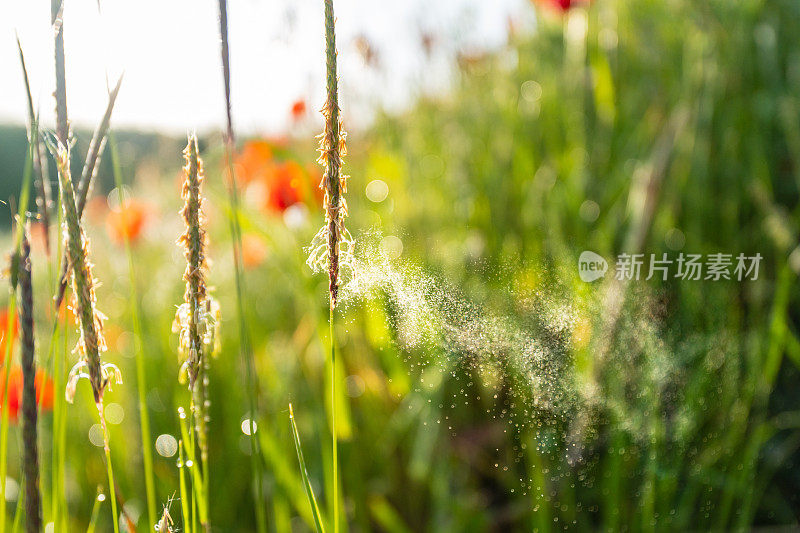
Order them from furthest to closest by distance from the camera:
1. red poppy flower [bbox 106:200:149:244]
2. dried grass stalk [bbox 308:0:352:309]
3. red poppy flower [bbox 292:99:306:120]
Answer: red poppy flower [bbox 106:200:149:244], red poppy flower [bbox 292:99:306:120], dried grass stalk [bbox 308:0:352:309]

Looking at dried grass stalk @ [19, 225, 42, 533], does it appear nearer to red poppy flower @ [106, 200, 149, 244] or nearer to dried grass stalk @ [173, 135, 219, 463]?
dried grass stalk @ [173, 135, 219, 463]

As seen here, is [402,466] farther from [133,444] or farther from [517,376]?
[133,444]

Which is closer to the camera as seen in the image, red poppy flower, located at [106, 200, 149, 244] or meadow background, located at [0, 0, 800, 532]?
meadow background, located at [0, 0, 800, 532]

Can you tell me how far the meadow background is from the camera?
47 cm

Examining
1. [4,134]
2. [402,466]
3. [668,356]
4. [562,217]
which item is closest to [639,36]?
[562,217]

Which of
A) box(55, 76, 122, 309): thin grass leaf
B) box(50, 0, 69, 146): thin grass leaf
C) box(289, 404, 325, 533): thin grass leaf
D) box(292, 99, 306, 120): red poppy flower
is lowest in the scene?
box(289, 404, 325, 533): thin grass leaf

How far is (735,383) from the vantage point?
0.50m

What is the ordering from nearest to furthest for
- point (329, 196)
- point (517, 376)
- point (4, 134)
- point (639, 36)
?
point (329, 196), point (517, 376), point (639, 36), point (4, 134)

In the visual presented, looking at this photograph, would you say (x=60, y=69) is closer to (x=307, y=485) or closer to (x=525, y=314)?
(x=307, y=485)

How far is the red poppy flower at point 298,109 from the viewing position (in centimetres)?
84

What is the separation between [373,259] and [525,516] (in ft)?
1.09

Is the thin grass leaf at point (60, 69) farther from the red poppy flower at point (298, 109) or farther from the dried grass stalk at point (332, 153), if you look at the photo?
the red poppy flower at point (298, 109)

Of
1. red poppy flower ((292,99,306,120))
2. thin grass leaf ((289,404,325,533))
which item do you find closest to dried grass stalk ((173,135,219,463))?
thin grass leaf ((289,404,325,533))

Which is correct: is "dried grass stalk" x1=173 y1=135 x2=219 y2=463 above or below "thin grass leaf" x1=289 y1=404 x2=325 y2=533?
above
